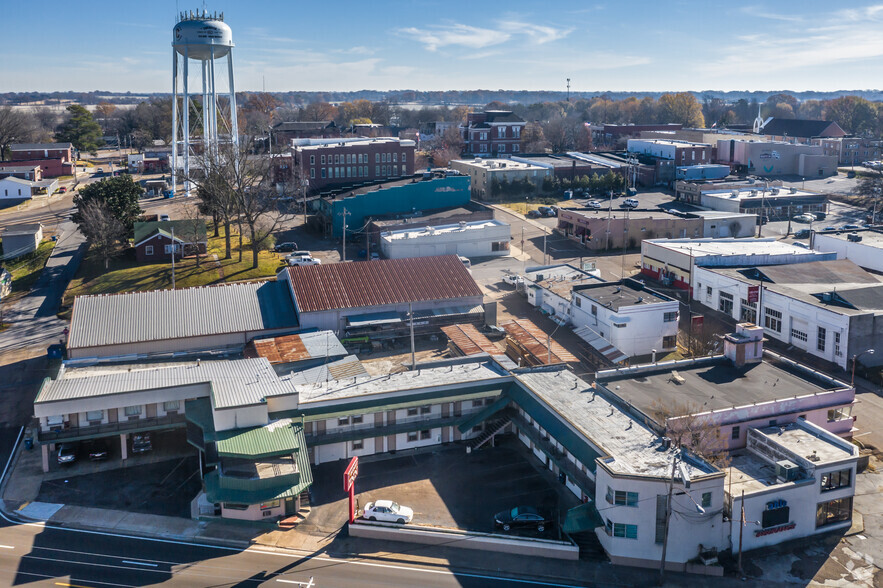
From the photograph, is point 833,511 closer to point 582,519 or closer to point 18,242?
point 582,519

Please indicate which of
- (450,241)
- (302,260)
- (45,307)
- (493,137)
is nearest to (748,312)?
(450,241)

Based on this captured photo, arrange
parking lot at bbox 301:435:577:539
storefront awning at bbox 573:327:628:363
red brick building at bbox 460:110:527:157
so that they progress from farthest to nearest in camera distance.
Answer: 1. red brick building at bbox 460:110:527:157
2. storefront awning at bbox 573:327:628:363
3. parking lot at bbox 301:435:577:539

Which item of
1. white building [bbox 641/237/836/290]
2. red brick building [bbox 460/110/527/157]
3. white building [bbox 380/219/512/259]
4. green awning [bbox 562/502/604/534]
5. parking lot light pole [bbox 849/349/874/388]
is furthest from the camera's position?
red brick building [bbox 460/110/527/157]

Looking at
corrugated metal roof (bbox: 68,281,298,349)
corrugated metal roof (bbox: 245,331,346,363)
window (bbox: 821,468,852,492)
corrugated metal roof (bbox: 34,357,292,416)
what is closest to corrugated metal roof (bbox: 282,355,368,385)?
corrugated metal roof (bbox: 34,357,292,416)

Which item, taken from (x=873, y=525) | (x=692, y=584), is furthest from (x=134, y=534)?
(x=873, y=525)

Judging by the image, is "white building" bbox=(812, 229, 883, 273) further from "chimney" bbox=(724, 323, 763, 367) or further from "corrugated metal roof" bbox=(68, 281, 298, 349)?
"corrugated metal roof" bbox=(68, 281, 298, 349)

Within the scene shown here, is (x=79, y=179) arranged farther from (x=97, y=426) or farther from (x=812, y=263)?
(x=812, y=263)
